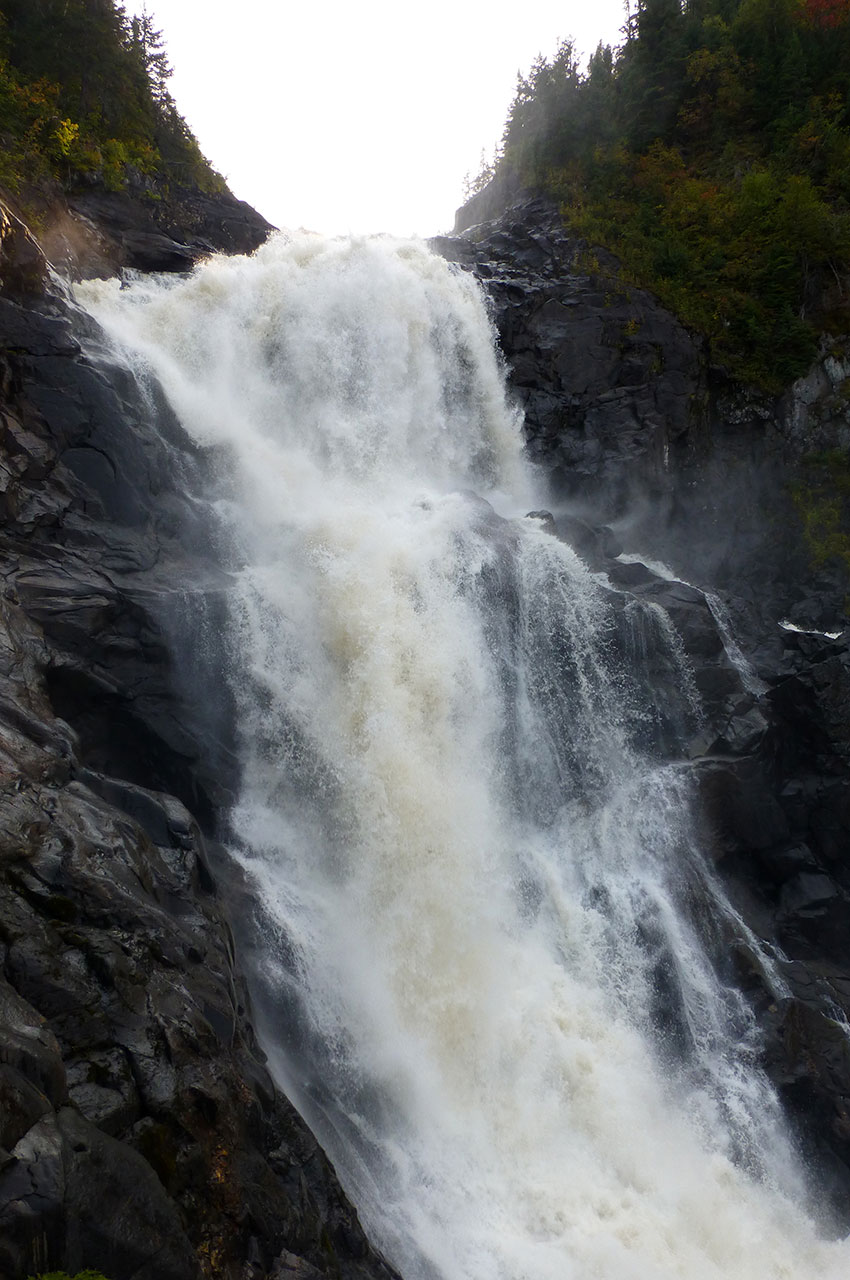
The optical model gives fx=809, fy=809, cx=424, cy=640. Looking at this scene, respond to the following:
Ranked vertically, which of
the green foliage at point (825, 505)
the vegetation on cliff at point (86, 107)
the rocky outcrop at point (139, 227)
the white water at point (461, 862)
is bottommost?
the white water at point (461, 862)

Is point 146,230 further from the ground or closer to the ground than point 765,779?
further from the ground

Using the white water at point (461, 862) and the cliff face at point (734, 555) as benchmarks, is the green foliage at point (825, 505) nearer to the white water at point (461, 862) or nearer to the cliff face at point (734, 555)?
the cliff face at point (734, 555)

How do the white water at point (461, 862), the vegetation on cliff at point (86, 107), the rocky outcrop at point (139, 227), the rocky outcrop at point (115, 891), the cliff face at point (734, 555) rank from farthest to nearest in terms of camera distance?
the vegetation on cliff at point (86, 107)
the rocky outcrop at point (139, 227)
the cliff face at point (734, 555)
the white water at point (461, 862)
the rocky outcrop at point (115, 891)

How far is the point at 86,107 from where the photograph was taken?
25.3 metres

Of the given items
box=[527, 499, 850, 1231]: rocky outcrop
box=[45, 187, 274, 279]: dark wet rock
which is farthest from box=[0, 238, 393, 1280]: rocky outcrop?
box=[527, 499, 850, 1231]: rocky outcrop

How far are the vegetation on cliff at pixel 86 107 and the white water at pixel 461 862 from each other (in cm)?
514

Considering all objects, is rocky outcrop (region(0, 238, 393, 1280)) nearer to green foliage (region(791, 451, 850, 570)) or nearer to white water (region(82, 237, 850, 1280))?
white water (region(82, 237, 850, 1280))

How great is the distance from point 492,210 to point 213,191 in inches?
588

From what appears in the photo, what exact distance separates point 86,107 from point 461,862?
26037 mm

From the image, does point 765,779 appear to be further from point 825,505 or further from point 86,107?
point 86,107

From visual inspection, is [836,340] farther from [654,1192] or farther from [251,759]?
[654,1192]

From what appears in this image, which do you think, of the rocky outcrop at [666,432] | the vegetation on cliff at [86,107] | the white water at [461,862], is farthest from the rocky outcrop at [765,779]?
the vegetation on cliff at [86,107]

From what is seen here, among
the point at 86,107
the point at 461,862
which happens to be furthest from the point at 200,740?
the point at 86,107

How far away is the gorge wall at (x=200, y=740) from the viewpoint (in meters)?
7.18
